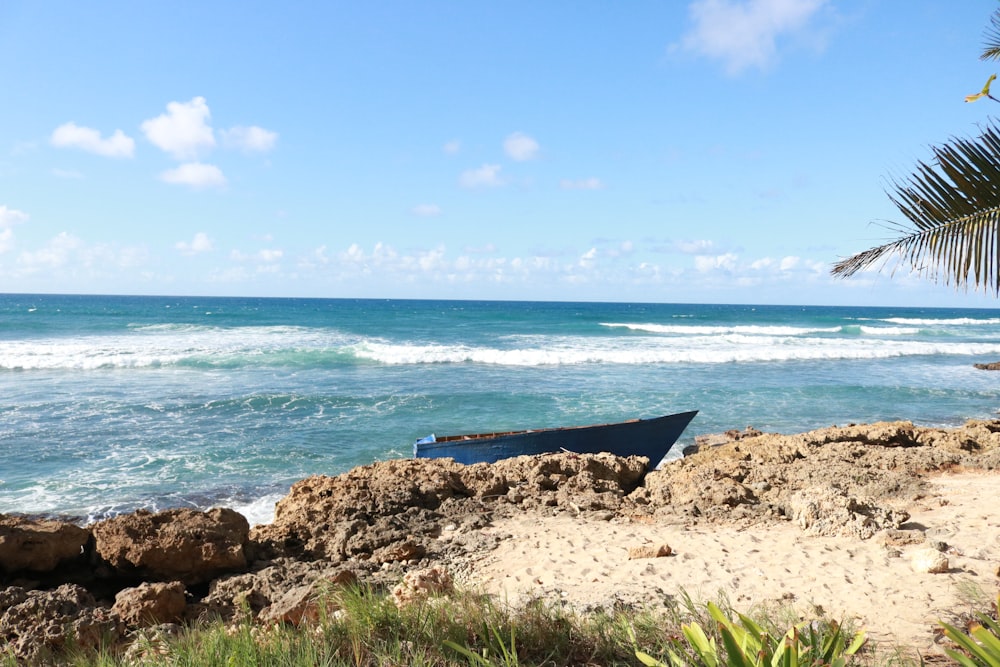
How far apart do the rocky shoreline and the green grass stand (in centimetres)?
74

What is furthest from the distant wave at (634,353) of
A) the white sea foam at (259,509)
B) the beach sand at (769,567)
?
the beach sand at (769,567)

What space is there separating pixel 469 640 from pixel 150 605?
103 inches

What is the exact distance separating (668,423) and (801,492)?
13.9ft

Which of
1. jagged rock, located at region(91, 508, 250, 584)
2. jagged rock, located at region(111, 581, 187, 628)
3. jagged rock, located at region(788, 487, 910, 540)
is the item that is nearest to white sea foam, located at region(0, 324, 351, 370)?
jagged rock, located at region(91, 508, 250, 584)

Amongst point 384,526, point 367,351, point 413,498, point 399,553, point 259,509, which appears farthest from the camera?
point 367,351

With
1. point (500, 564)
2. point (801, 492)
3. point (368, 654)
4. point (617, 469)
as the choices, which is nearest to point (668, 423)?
point (617, 469)

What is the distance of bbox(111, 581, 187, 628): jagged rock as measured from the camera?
4.43 metres

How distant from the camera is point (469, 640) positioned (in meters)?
3.29

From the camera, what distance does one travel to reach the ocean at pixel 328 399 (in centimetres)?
1039

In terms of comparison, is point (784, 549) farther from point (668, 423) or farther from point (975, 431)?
point (975, 431)

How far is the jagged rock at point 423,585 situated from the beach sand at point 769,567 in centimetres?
40

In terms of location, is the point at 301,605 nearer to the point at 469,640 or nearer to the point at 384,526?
the point at 469,640

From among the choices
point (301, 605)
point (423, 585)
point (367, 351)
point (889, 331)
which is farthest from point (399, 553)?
point (889, 331)

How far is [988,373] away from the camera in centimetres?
2367
